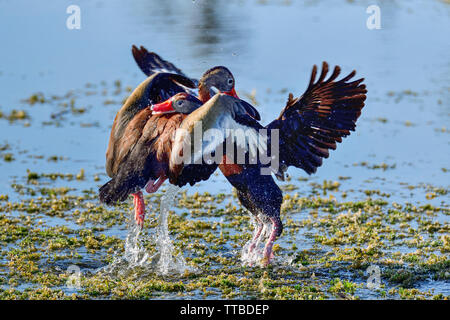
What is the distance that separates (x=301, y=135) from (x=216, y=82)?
873 mm

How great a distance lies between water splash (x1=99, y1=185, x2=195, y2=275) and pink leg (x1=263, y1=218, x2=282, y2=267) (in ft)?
2.06

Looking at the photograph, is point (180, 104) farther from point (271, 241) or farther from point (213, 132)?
point (271, 241)

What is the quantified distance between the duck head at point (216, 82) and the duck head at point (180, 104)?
0.12 m

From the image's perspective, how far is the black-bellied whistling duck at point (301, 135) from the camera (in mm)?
7070

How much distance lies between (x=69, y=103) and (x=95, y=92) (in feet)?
2.55

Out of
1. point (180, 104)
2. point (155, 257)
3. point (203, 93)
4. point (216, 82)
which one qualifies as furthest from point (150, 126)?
point (155, 257)

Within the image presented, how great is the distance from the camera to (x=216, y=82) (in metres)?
7.02

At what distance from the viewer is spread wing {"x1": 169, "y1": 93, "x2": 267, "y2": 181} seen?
6.39m

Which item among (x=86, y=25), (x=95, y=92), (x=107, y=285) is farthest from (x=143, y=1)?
(x=107, y=285)

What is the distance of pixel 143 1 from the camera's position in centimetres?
2178
